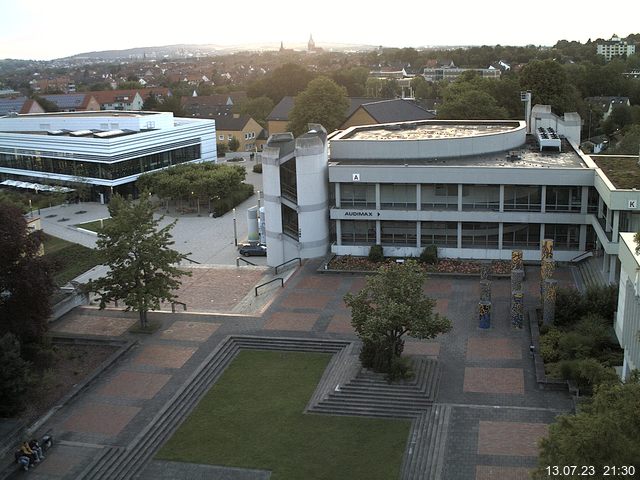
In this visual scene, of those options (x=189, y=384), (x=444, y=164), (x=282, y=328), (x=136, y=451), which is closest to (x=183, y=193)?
(x=444, y=164)

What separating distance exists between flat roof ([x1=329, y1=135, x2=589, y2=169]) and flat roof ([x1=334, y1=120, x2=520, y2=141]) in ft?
10.2

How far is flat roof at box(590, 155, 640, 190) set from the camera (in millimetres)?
34594

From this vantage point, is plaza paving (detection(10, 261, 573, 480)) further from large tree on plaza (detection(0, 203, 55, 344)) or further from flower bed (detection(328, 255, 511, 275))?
large tree on plaza (detection(0, 203, 55, 344))

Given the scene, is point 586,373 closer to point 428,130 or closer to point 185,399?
point 185,399

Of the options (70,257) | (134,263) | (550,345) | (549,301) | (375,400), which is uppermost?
(134,263)

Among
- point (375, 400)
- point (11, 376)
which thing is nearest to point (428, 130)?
point (375, 400)

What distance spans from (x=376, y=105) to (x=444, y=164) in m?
42.5

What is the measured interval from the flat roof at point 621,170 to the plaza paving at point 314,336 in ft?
18.3

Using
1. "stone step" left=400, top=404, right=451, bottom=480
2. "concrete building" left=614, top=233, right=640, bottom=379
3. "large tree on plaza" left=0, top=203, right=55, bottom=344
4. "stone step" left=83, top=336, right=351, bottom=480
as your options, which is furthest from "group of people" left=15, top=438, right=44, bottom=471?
"concrete building" left=614, top=233, right=640, bottom=379

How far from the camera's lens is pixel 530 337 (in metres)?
29.9

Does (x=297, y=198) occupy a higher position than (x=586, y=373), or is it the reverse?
(x=297, y=198)

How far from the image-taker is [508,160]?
139ft

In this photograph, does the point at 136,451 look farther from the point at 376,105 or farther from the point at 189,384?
the point at 376,105

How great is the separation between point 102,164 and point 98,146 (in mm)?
A: 1714
